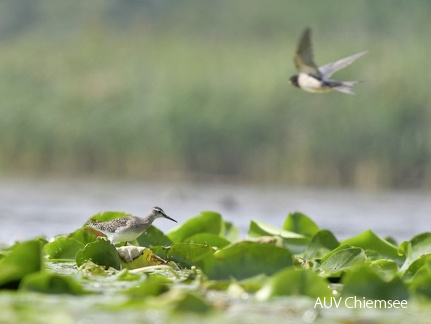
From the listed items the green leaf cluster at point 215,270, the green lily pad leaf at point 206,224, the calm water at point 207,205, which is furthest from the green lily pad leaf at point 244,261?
the calm water at point 207,205

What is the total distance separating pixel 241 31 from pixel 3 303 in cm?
3665

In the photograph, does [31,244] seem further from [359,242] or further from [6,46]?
[6,46]

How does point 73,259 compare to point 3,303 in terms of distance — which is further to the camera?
point 73,259

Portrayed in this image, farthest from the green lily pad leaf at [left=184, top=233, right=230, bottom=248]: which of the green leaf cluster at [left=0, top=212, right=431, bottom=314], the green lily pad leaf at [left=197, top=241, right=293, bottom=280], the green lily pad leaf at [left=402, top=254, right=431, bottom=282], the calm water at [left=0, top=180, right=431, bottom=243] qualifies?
the calm water at [left=0, top=180, right=431, bottom=243]

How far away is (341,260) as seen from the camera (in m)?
5.29

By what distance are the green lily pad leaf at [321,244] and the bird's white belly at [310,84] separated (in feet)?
5.48

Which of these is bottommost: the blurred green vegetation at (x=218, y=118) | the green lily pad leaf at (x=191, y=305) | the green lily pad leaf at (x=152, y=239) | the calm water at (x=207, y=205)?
the calm water at (x=207, y=205)

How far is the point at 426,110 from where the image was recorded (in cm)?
2086

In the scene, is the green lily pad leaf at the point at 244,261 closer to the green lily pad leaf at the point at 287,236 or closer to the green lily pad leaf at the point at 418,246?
the green lily pad leaf at the point at 418,246

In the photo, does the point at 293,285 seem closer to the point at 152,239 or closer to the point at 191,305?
the point at 191,305

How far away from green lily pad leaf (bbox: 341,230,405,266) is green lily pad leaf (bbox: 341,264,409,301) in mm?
1835

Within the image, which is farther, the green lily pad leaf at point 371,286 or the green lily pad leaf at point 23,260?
the green lily pad leaf at point 23,260

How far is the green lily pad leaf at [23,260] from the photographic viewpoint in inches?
174

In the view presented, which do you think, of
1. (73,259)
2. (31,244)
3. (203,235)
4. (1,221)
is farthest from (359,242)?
(1,221)
